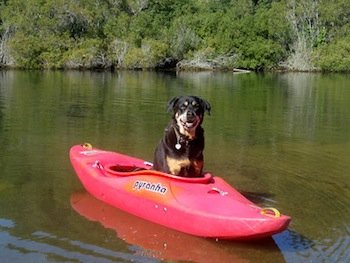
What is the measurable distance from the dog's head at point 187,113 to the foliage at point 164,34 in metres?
48.9

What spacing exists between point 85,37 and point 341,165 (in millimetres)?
50503

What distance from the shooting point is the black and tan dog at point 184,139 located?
701 centimetres

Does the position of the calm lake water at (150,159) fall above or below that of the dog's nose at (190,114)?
below

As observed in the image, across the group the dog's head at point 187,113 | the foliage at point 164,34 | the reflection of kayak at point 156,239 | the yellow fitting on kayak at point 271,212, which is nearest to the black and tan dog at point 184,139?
the dog's head at point 187,113

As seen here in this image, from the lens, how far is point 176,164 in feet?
23.6

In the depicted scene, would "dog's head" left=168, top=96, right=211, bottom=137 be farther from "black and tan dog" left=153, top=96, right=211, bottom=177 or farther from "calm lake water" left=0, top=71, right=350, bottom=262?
"calm lake water" left=0, top=71, right=350, bottom=262

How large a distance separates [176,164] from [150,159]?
4.08 metres

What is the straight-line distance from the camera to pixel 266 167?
1074 cm

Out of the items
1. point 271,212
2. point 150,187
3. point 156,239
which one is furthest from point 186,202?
point 271,212

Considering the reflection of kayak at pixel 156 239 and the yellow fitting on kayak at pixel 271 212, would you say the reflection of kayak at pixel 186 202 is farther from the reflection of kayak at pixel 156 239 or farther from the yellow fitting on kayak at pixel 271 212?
the reflection of kayak at pixel 156 239

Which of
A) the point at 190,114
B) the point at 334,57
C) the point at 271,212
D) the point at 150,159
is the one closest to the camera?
the point at 271,212

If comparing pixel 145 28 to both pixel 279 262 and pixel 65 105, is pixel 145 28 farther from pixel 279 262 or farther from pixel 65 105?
pixel 279 262

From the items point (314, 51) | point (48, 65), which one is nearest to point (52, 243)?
point (48, 65)

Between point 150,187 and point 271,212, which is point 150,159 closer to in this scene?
point 150,187
